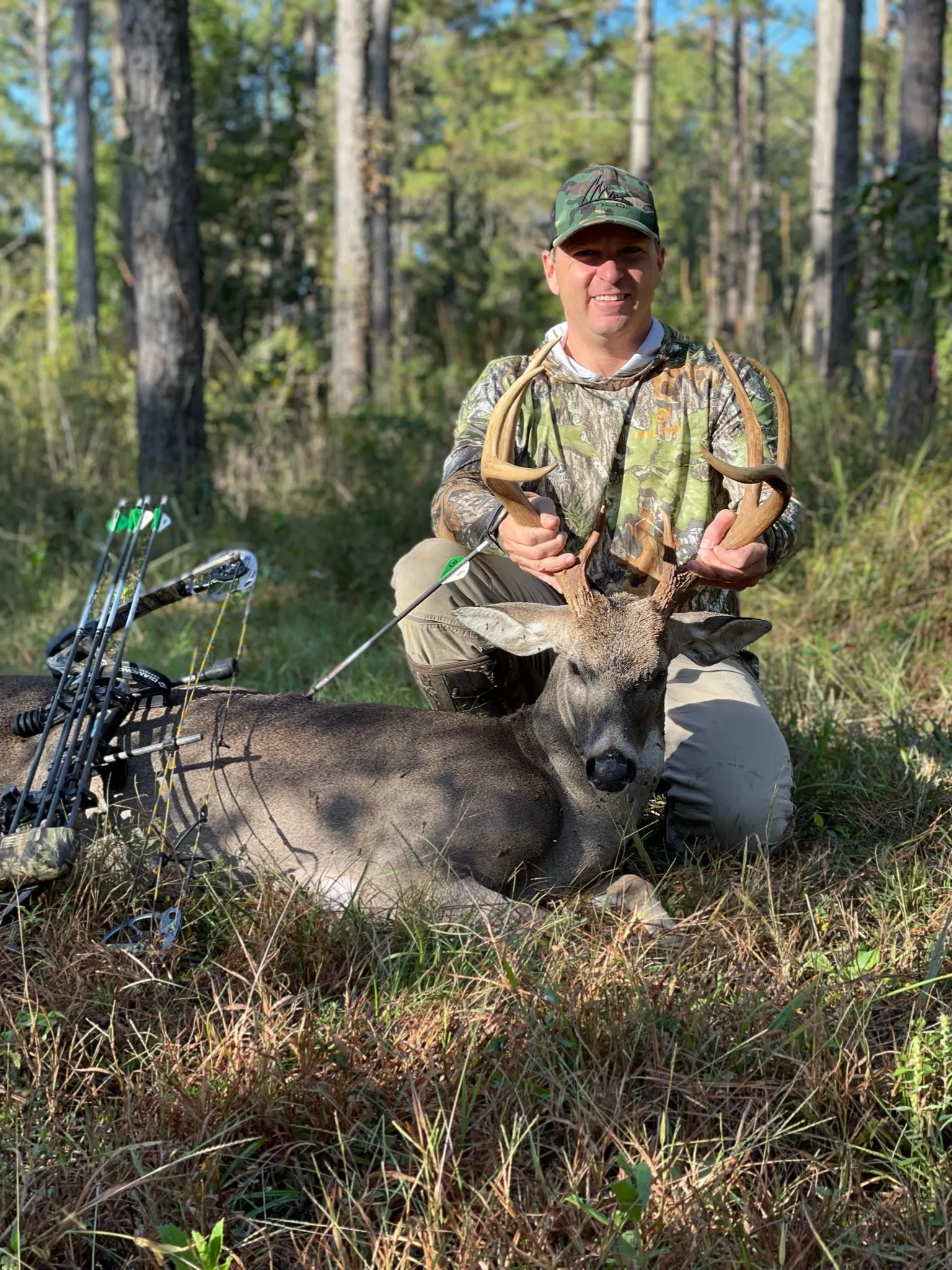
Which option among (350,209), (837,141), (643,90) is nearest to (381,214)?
(643,90)

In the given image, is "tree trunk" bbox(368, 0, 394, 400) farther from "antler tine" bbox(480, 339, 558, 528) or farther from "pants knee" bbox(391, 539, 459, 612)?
"antler tine" bbox(480, 339, 558, 528)

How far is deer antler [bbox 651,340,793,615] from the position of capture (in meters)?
3.28

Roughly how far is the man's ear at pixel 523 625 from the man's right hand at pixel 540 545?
92 mm

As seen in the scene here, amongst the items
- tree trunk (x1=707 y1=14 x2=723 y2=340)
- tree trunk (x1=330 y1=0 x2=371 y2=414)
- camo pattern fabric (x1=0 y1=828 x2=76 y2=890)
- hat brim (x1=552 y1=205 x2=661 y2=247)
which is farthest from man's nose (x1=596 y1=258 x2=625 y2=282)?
tree trunk (x1=707 y1=14 x2=723 y2=340)

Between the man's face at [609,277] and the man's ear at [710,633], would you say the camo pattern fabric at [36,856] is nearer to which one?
the man's ear at [710,633]

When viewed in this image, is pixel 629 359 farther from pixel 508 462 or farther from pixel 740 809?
pixel 740 809

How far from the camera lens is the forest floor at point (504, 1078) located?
2211mm

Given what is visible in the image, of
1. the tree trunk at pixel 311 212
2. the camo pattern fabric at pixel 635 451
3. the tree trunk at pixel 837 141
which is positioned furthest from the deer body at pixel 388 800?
the tree trunk at pixel 311 212

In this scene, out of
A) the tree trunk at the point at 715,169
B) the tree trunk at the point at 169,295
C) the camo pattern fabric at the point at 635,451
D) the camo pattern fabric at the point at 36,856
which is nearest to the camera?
the camo pattern fabric at the point at 36,856

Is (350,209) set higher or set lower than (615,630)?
higher

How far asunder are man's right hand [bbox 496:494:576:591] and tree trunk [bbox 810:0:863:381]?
28.0 ft

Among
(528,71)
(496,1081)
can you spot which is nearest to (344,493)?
(496,1081)

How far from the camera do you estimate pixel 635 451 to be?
4137 mm

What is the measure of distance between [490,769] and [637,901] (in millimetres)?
561
